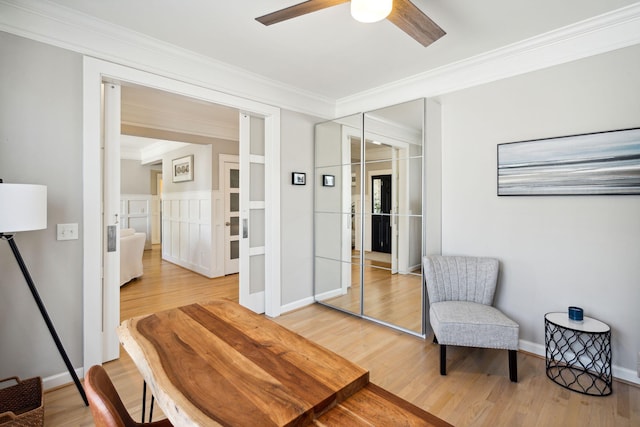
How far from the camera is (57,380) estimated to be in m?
2.14

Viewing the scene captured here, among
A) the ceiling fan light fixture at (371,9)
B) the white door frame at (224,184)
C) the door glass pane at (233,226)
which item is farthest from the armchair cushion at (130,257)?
the ceiling fan light fixture at (371,9)

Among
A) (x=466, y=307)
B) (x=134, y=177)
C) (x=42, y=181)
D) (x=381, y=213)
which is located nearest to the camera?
(x=42, y=181)

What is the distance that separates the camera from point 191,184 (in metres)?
5.73

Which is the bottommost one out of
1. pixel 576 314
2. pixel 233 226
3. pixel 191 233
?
pixel 576 314

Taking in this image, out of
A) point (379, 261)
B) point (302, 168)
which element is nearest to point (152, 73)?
point (302, 168)

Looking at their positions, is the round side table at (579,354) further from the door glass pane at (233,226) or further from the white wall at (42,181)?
the door glass pane at (233,226)

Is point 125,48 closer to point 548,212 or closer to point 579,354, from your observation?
point 548,212

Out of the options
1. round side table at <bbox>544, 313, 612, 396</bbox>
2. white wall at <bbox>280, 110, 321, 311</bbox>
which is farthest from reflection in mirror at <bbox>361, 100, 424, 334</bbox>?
round side table at <bbox>544, 313, 612, 396</bbox>

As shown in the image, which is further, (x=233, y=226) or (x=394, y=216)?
(x=233, y=226)

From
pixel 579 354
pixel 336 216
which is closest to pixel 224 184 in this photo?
pixel 336 216

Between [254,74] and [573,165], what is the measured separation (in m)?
2.89

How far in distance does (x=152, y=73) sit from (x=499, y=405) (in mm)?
3450

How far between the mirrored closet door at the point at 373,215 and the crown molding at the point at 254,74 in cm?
41

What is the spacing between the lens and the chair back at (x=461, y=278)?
2.63 m
